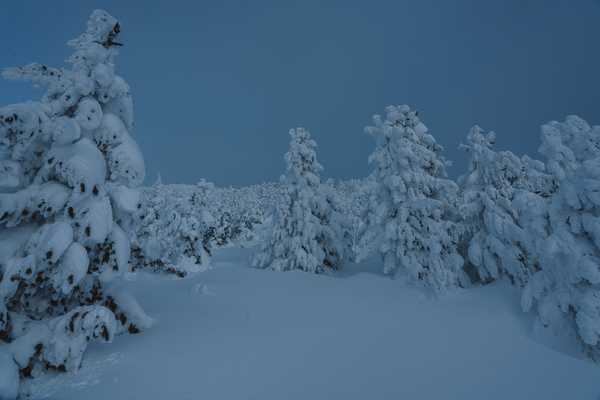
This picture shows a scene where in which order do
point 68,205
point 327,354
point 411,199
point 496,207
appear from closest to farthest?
point 68,205
point 327,354
point 496,207
point 411,199

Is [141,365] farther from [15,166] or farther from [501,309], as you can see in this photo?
[501,309]

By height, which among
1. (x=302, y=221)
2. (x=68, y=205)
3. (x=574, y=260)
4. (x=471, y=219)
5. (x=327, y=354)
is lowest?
(x=327, y=354)

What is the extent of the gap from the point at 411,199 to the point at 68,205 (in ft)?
45.2

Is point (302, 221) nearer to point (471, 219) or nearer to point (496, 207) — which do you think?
point (471, 219)

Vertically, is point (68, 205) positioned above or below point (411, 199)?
below

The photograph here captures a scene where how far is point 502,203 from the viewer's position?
1389 cm

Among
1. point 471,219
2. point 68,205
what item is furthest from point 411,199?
point 68,205

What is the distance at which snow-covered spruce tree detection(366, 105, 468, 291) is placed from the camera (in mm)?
14688

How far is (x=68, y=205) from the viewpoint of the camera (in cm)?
663

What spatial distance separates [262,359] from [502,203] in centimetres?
1235

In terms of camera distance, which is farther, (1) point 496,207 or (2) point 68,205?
(1) point 496,207

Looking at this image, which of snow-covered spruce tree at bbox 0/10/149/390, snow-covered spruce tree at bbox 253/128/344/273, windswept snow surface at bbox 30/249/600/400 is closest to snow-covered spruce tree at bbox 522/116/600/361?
windswept snow surface at bbox 30/249/600/400

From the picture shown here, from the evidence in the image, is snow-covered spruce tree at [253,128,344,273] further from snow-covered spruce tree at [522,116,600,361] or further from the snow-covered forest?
snow-covered spruce tree at [522,116,600,361]

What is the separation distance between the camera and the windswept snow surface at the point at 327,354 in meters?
6.00
